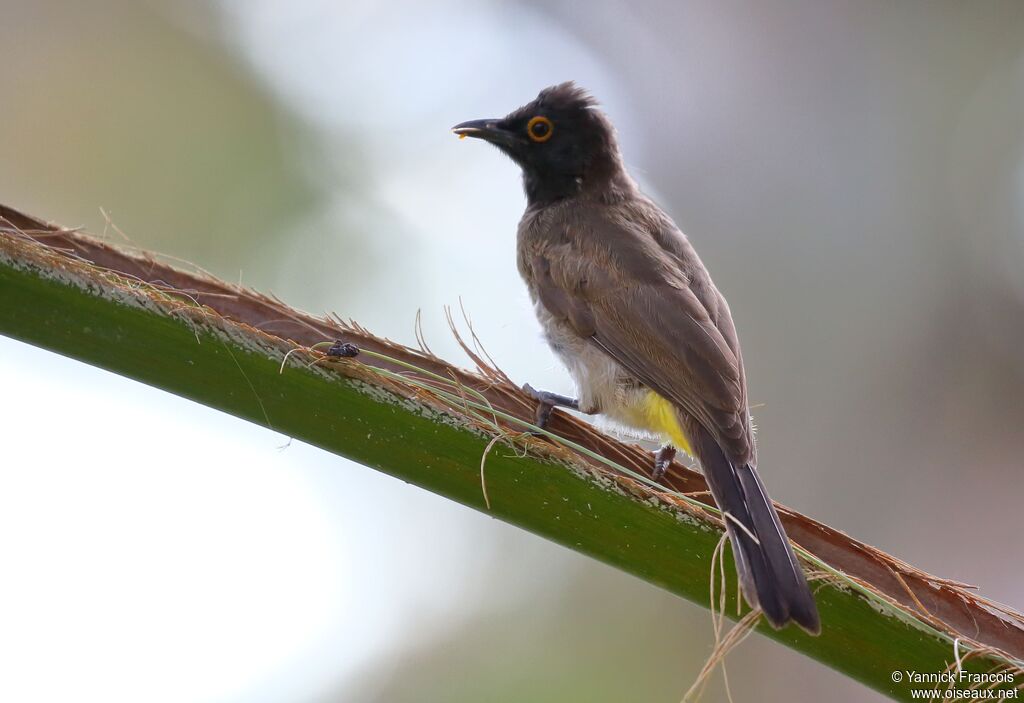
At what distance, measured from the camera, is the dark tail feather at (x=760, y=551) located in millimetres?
1872

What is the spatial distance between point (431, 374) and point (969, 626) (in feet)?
3.88

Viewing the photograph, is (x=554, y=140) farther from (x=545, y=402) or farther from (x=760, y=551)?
(x=760, y=551)

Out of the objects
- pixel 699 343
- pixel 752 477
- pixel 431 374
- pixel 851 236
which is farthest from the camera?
pixel 851 236

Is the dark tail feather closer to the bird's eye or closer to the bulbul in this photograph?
the bulbul

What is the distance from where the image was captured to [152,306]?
78.9 inches

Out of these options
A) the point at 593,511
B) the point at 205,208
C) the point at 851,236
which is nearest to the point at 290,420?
the point at 593,511

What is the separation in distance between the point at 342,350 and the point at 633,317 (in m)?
1.43

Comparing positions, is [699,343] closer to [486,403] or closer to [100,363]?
[486,403]

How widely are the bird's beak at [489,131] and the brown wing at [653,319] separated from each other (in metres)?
0.78

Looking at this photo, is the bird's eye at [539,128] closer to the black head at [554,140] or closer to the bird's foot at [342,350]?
the black head at [554,140]

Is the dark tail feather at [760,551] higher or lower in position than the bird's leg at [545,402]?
lower

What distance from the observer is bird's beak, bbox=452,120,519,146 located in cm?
432

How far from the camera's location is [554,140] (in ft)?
14.2

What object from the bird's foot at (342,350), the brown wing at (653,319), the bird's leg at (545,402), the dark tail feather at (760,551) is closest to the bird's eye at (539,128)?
the brown wing at (653,319)
